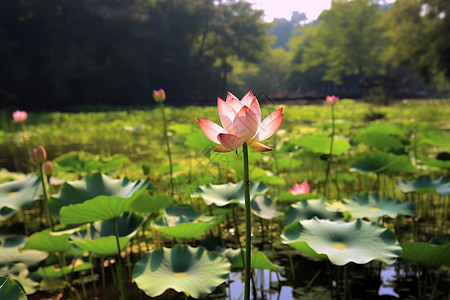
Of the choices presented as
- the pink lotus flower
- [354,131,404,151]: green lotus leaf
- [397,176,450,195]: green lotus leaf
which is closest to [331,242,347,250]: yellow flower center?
the pink lotus flower

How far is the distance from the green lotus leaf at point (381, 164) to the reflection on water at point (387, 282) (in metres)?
0.35

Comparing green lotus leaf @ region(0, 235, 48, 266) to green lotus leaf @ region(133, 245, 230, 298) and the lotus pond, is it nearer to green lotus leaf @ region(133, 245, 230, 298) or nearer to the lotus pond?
the lotus pond

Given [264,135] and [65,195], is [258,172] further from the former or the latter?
[264,135]

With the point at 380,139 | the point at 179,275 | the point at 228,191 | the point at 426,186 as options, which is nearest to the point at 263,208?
the point at 228,191

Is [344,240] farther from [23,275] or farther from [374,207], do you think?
[23,275]

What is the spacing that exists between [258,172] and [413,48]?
415 inches

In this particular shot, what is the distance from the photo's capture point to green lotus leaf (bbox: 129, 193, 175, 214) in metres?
0.99

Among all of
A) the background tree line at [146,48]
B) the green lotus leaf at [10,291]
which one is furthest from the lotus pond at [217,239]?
the background tree line at [146,48]

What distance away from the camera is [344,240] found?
0.73 meters

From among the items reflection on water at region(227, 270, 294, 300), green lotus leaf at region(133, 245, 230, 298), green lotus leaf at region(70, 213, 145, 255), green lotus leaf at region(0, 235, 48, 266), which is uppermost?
green lotus leaf at region(70, 213, 145, 255)

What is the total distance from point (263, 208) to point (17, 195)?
727 mm

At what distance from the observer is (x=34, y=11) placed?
9008mm

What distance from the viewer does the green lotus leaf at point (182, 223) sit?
0.80 metres

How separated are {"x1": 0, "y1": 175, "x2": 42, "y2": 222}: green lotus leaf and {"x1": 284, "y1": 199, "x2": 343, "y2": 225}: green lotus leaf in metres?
0.72
